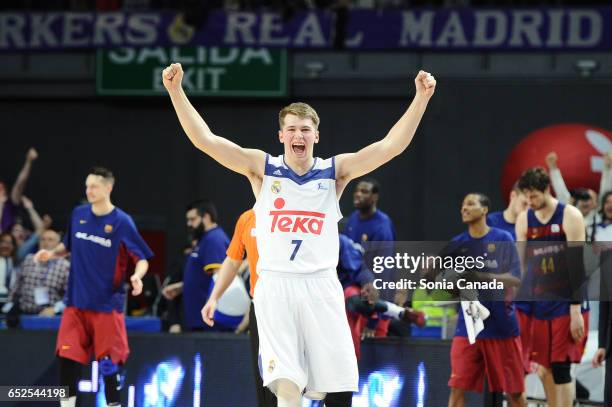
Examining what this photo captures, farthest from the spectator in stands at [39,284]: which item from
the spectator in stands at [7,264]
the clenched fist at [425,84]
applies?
the clenched fist at [425,84]

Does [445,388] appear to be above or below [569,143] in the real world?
below

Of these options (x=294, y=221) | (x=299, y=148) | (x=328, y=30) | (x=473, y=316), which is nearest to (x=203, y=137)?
(x=299, y=148)

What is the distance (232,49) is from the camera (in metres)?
16.0

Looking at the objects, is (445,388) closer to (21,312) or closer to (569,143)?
(21,312)

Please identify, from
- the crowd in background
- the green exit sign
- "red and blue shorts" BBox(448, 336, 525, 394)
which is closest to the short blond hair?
Answer: the crowd in background

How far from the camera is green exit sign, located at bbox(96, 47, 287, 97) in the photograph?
16.0 metres

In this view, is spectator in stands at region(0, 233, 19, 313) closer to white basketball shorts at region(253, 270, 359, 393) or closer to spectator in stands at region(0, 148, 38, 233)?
spectator in stands at region(0, 148, 38, 233)

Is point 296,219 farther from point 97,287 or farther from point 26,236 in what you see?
point 26,236

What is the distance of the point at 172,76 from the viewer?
6047 millimetres

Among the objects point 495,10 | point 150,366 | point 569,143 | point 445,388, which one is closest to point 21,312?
point 150,366

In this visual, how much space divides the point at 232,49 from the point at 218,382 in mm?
7727

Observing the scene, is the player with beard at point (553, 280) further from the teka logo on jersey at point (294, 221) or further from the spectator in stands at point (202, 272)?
the spectator in stands at point (202, 272)

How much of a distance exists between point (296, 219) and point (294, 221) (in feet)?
0.05

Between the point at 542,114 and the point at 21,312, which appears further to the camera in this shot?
the point at 542,114
